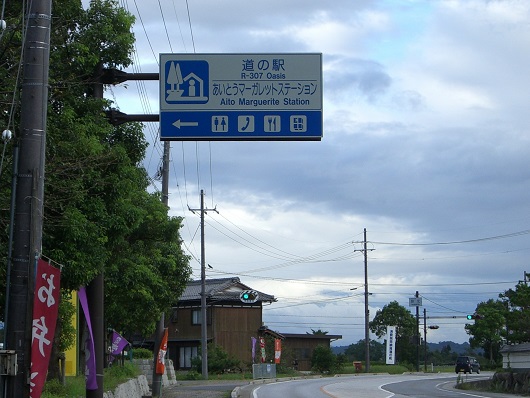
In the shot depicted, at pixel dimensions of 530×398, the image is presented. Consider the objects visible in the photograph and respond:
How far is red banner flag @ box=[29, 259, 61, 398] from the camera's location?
784 centimetres

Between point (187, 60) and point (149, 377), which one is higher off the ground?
point (187, 60)

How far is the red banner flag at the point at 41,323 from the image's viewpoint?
7836 mm

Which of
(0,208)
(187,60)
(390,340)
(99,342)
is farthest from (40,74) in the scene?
(390,340)

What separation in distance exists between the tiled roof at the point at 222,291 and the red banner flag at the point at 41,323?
5074cm

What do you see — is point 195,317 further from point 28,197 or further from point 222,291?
point 28,197

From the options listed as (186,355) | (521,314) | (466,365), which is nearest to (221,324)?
(186,355)

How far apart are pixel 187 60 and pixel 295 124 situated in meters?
2.06

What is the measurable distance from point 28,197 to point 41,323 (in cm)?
135

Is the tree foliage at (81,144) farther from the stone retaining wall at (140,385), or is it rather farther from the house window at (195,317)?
the house window at (195,317)

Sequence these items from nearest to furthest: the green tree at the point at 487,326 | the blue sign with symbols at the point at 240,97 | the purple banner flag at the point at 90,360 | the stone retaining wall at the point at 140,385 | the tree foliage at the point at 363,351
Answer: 1. the blue sign with symbols at the point at 240,97
2. the purple banner flag at the point at 90,360
3. the stone retaining wall at the point at 140,385
4. the green tree at the point at 487,326
5. the tree foliage at the point at 363,351

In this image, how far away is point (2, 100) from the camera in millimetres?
10828

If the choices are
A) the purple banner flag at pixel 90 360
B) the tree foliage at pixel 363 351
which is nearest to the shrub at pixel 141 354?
the purple banner flag at pixel 90 360

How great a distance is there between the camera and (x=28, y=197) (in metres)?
8.18

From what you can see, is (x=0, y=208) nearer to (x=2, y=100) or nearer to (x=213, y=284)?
(x=2, y=100)
